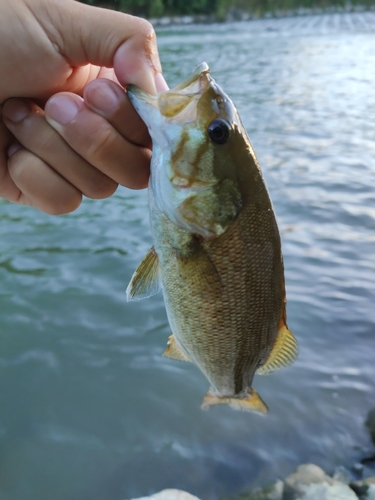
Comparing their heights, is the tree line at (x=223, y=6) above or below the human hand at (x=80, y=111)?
below

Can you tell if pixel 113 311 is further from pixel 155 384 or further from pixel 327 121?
pixel 327 121

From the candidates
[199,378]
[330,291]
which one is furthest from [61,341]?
[330,291]

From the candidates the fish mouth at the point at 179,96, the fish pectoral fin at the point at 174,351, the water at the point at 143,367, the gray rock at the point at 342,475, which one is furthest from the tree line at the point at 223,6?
the fish pectoral fin at the point at 174,351

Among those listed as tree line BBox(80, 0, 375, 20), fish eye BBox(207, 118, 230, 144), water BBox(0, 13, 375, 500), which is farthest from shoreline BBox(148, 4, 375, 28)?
fish eye BBox(207, 118, 230, 144)

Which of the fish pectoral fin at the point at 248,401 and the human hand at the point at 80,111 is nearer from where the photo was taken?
the human hand at the point at 80,111

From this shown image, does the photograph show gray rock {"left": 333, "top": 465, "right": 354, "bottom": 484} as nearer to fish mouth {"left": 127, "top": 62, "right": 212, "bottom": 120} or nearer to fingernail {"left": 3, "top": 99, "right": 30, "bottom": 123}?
fish mouth {"left": 127, "top": 62, "right": 212, "bottom": 120}

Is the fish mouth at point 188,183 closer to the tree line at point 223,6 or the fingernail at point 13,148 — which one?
the fingernail at point 13,148
